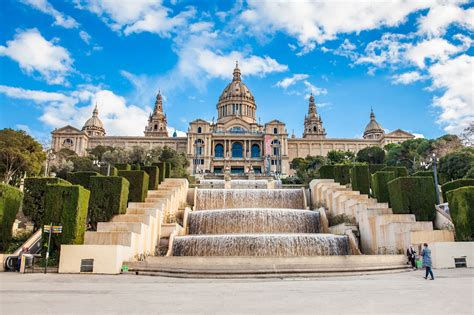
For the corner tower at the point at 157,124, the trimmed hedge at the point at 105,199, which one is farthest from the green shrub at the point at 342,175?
the corner tower at the point at 157,124

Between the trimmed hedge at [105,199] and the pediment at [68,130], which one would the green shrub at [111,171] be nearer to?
the trimmed hedge at [105,199]

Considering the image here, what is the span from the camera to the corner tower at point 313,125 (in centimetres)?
10279

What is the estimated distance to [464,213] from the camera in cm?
1415

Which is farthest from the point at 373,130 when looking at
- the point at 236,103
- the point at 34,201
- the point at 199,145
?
the point at 34,201

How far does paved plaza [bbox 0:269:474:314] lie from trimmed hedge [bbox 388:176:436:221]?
7.85 meters

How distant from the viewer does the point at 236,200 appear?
26.2 metres

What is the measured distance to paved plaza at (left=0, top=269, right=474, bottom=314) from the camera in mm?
5980

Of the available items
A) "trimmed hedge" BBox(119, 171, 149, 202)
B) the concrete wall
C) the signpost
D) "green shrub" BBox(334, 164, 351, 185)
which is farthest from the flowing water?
the signpost

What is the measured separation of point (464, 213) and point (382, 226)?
3261 mm

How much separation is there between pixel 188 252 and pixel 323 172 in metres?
16.7

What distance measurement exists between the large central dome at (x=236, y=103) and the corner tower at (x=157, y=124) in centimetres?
1572

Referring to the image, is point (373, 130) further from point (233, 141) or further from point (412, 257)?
point (412, 257)

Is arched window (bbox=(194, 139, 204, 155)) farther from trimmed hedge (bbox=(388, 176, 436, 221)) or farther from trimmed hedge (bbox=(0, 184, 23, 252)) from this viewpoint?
trimmed hedge (bbox=(388, 176, 436, 221))

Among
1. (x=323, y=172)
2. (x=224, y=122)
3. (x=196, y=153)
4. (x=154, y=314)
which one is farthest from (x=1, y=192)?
(x=224, y=122)
